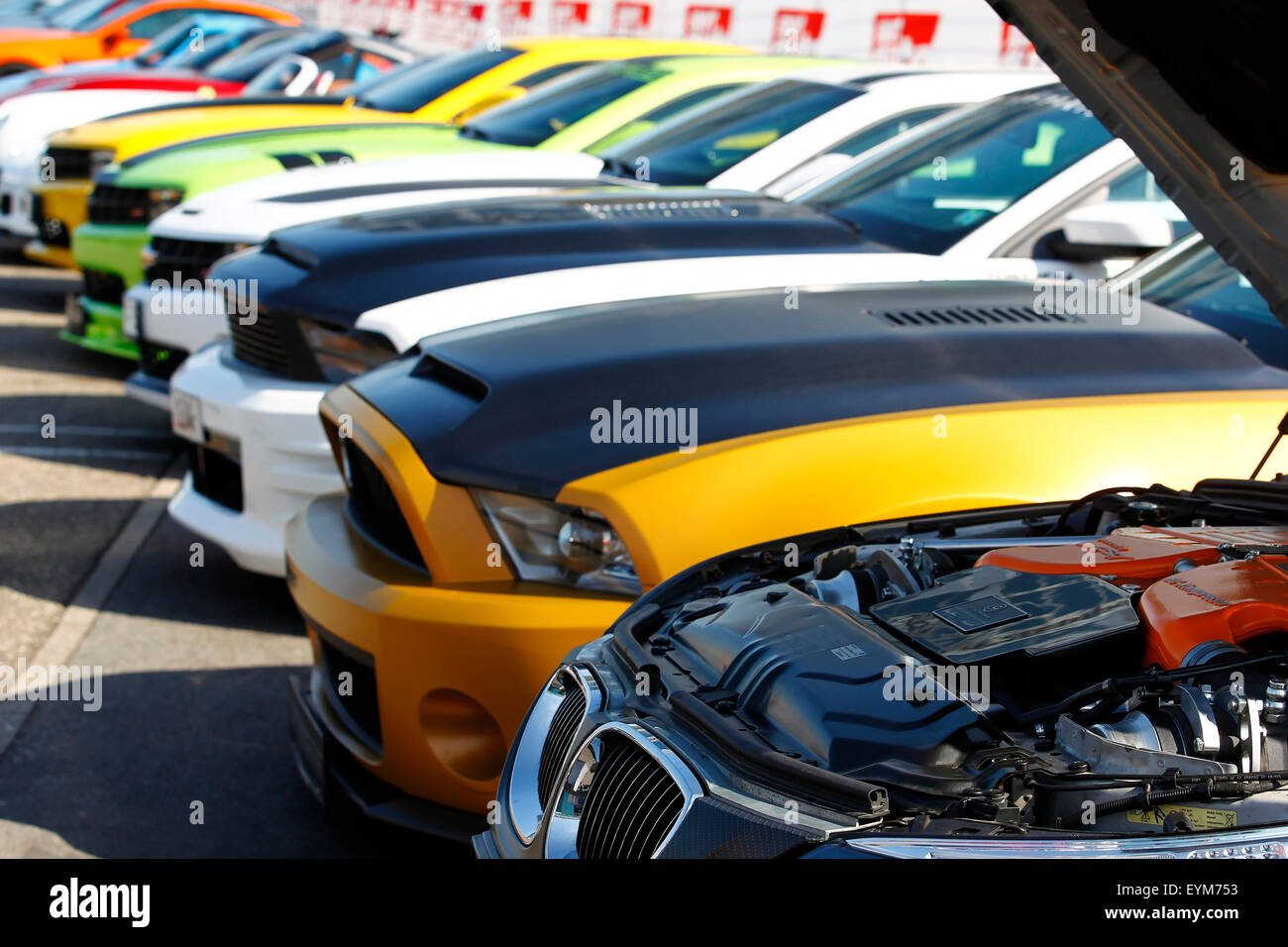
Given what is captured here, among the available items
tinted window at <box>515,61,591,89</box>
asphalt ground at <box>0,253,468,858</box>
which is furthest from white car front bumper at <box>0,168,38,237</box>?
tinted window at <box>515,61,591,89</box>

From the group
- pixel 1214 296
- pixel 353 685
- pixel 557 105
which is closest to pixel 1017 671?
pixel 353 685

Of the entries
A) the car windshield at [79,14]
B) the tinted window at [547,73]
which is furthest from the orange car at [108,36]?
the tinted window at [547,73]

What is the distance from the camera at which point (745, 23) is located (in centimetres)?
2053

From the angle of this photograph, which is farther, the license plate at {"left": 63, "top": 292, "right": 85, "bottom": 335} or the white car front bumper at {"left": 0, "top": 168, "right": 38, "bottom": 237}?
the white car front bumper at {"left": 0, "top": 168, "right": 38, "bottom": 237}

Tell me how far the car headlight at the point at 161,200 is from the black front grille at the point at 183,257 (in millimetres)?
1118

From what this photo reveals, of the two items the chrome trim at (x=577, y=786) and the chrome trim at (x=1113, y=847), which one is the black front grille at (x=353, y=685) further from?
the chrome trim at (x=1113, y=847)

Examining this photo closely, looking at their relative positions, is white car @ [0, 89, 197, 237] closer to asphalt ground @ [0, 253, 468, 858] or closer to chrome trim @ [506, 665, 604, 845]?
asphalt ground @ [0, 253, 468, 858]

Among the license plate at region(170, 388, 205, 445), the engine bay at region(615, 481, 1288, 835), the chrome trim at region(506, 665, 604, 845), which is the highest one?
the engine bay at region(615, 481, 1288, 835)

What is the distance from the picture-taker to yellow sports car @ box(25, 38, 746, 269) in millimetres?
8836

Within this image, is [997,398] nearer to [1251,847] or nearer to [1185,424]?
[1185,424]

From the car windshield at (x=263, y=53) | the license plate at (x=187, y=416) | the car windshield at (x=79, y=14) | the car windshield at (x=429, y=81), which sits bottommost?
the license plate at (x=187, y=416)

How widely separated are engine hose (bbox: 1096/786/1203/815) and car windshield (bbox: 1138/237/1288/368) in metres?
2.11

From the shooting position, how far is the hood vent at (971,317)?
140 inches
